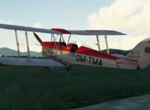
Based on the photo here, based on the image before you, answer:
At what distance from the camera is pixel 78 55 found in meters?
21.4

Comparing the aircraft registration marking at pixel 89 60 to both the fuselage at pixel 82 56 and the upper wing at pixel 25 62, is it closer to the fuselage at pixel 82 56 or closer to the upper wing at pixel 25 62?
the fuselage at pixel 82 56

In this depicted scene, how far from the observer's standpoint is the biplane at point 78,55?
61.6 ft

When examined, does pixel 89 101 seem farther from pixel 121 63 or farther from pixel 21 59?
pixel 21 59

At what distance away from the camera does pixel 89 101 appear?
8.97 metres

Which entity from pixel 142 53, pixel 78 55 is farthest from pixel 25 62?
pixel 142 53

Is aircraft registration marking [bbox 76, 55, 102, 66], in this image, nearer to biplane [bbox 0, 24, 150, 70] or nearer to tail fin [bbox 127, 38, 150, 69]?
biplane [bbox 0, 24, 150, 70]

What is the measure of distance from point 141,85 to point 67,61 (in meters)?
11.0

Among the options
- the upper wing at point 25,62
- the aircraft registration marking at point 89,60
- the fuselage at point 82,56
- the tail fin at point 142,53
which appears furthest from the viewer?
the upper wing at point 25,62

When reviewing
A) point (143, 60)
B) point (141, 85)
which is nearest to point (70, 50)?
point (143, 60)

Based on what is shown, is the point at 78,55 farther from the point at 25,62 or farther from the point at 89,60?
the point at 25,62

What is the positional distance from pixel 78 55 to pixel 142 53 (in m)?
5.01

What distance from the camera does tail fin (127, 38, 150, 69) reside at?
18.2 m

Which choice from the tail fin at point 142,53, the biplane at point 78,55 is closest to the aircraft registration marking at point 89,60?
the biplane at point 78,55

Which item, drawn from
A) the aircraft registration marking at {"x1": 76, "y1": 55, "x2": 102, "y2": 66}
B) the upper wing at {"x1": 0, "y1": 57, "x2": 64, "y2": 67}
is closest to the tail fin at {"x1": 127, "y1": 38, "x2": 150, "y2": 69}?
the aircraft registration marking at {"x1": 76, "y1": 55, "x2": 102, "y2": 66}
